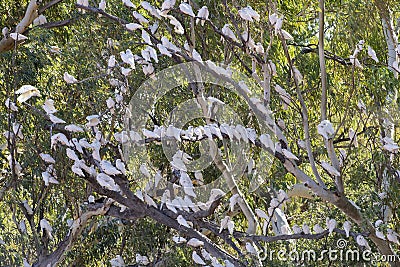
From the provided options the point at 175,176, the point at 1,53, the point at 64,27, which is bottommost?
the point at 175,176

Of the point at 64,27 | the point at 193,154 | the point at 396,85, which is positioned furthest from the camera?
the point at 64,27

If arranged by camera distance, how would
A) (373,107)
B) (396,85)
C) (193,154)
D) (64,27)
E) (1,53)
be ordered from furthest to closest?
1. (64,27)
2. (1,53)
3. (193,154)
4. (396,85)
5. (373,107)

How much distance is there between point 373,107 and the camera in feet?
13.9

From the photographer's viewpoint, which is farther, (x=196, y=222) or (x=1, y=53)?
(x=1, y=53)

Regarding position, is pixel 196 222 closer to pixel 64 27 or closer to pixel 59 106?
pixel 59 106

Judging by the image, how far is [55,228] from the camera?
222 inches

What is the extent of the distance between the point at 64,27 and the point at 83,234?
5.27ft

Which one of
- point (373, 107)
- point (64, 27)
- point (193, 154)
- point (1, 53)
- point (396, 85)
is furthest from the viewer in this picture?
point (64, 27)

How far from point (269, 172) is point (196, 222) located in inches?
27.0

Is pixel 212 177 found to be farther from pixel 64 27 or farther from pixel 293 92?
pixel 64 27

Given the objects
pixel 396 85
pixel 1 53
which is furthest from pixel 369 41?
pixel 1 53

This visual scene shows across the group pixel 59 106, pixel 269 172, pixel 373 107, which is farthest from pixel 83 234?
pixel 373 107

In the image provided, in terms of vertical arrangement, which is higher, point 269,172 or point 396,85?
point 396,85

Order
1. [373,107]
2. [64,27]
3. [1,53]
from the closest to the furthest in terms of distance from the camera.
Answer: [373,107] → [1,53] → [64,27]
